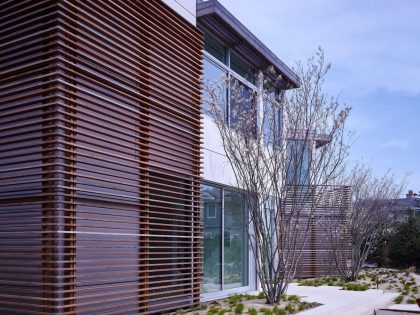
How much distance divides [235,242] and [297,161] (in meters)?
2.59

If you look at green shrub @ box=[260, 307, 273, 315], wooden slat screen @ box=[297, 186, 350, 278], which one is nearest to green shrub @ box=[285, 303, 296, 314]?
green shrub @ box=[260, 307, 273, 315]

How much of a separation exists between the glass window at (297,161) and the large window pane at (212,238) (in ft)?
5.36

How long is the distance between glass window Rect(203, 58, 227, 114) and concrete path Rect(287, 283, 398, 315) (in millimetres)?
4595

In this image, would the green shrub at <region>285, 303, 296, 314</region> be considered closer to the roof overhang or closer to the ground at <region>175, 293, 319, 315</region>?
the ground at <region>175, 293, 319, 315</region>

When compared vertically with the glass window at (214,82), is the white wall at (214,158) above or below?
below

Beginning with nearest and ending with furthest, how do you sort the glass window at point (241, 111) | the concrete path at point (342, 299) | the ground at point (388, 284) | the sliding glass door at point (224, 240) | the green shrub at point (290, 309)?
the green shrub at point (290, 309) → the concrete path at point (342, 299) → the sliding glass door at point (224, 240) → the glass window at point (241, 111) → the ground at point (388, 284)

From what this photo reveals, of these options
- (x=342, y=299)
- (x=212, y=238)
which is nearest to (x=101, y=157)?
(x=212, y=238)

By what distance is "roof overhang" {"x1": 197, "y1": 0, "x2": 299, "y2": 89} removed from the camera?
11010 mm

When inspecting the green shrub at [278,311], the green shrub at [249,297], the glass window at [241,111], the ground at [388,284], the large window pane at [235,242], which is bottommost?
the ground at [388,284]

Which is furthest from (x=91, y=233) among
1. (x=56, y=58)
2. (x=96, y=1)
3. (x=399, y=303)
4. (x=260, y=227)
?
(x=399, y=303)

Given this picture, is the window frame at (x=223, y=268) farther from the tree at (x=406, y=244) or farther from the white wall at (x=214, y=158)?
the tree at (x=406, y=244)

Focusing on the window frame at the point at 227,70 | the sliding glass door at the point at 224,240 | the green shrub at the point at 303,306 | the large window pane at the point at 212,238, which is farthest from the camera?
the window frame at the point at 227,70

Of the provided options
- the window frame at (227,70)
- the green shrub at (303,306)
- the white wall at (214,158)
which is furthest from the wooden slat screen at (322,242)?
the green shrub at (303,306)

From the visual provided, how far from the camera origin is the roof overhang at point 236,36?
11.0 m
